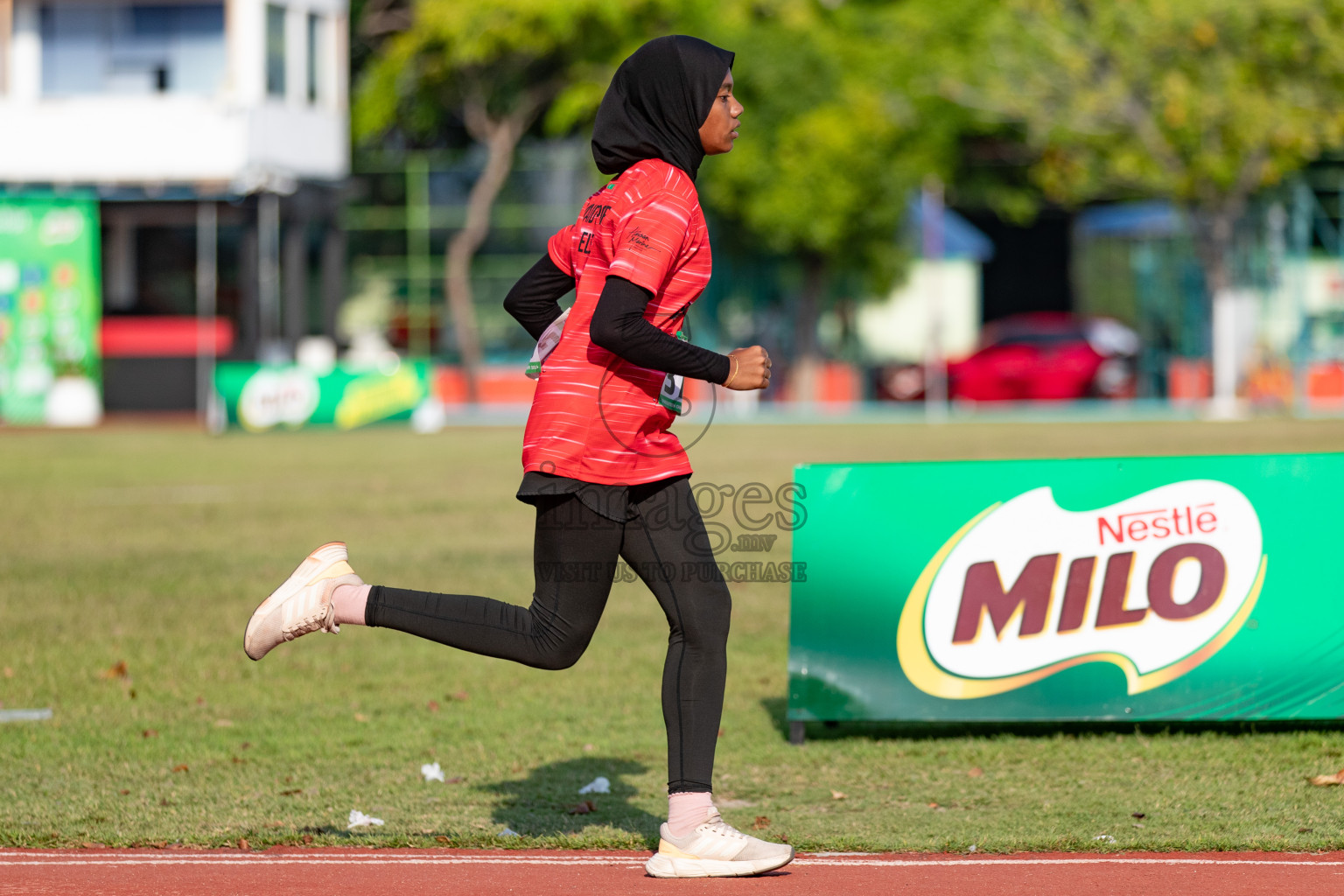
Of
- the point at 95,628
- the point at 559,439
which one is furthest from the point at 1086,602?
the point at 95,628

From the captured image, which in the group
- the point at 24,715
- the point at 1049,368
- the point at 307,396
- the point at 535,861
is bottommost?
the point at 24,715

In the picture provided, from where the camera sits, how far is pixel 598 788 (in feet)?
19.0

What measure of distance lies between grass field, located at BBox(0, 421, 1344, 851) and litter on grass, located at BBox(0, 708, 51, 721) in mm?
110

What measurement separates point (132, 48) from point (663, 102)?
30680mm

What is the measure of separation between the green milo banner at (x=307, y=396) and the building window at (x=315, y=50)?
8.93 metres

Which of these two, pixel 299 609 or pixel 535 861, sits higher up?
pixel 299 609

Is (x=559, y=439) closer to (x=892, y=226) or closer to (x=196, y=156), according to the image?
(x=196, y=156)

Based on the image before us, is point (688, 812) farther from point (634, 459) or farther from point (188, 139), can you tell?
point (188, 139)

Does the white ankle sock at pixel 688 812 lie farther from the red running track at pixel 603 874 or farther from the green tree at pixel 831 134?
the green tree at pixel 831 134

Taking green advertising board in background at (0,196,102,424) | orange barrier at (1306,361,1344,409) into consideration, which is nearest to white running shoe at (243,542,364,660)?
green advertising board in background at (0,196,102,424)

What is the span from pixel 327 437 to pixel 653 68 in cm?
2169

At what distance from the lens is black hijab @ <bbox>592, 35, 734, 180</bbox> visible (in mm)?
4262

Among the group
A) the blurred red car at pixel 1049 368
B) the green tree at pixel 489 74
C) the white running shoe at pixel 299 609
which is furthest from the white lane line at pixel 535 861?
the blurred red car at pixel 1049 368

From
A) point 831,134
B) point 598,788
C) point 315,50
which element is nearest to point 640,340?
point 598,788
